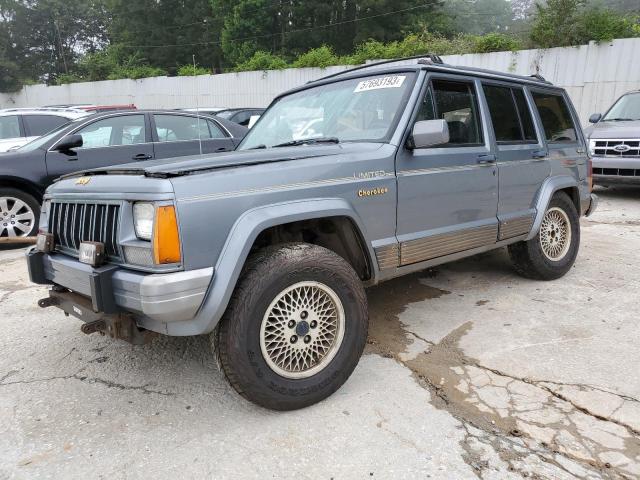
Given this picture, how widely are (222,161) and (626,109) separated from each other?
9.36 m

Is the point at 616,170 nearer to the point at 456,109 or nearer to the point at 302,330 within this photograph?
the point at 456,109

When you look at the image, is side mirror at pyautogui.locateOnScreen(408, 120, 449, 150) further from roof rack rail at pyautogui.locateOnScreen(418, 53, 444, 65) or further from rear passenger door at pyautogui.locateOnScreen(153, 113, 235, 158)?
rear passenger door at pyautogui.locateOnScreen(153, 113, 235, 158)

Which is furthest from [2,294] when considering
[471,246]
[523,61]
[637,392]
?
[523,61]

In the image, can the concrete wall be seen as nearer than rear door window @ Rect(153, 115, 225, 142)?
No

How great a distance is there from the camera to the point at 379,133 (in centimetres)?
321

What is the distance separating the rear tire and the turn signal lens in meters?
3.32

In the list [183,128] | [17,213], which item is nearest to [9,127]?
[17,213]

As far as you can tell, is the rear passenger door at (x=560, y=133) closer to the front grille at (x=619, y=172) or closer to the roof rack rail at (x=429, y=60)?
the roof rack rail at (x=429, y=60)

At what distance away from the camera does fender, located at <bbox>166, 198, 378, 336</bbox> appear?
2.28m

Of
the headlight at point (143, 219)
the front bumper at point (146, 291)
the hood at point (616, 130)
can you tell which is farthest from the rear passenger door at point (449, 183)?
the hood at point (616, 130)

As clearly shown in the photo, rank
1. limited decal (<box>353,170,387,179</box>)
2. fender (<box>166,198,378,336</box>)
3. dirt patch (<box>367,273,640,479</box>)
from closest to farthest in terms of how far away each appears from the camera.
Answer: dirt patch (<box>367,273,640,479</box>), fender (<box>166,198,378,336</box>), limited decal (<box>353,170,387,179</box>)

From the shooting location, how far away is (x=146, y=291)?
218cm

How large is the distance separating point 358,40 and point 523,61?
22661 mm

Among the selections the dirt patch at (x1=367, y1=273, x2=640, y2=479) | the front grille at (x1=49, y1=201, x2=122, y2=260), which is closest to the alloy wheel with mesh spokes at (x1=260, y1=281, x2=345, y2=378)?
the dirt patch at (x1=367, y1=273, x2=640, y2=479)
